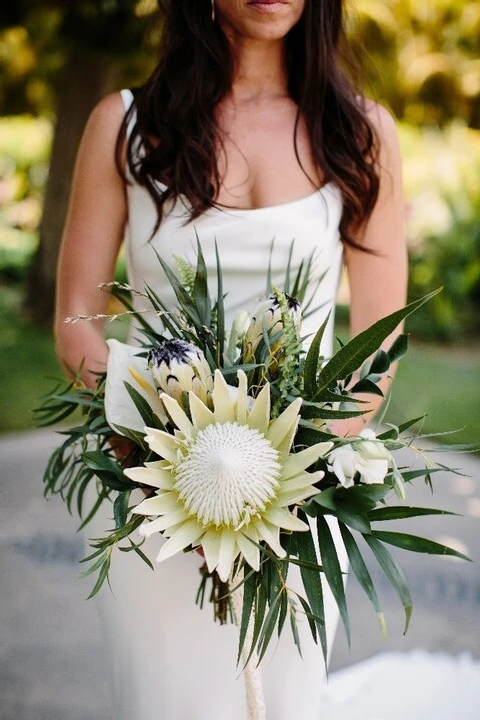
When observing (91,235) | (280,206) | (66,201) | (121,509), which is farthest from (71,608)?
(66,201)

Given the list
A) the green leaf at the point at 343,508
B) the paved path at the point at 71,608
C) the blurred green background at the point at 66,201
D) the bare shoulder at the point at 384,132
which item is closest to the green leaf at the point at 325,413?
the green leaf at the point at 343,508

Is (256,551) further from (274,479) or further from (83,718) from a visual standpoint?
(83,718)

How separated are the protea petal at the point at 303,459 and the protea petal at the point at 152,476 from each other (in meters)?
0.17

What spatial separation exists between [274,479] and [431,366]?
634 cm

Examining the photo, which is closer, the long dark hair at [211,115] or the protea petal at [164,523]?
the protea petal at [164,523]

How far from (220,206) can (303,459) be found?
871 millimetres

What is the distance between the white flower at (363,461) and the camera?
1.19m

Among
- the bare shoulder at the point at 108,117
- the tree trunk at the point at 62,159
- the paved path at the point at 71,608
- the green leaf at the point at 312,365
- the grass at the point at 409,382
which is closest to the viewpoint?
the green leaf at the point at 312,365

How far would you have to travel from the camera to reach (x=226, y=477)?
3.90ft

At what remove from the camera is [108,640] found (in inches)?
78.6

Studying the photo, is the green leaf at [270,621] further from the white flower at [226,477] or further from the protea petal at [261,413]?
the protea petal at [261,413]

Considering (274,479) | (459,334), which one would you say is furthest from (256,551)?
(459,334)

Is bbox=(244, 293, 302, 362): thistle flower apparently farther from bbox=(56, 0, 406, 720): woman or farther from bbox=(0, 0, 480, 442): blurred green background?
bbox=(0, 0, 480, 442): blurred green background

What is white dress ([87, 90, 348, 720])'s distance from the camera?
1.85 metres
